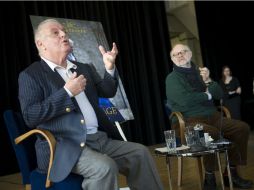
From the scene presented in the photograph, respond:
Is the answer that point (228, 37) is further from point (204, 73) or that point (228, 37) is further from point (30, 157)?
point (30, 157)

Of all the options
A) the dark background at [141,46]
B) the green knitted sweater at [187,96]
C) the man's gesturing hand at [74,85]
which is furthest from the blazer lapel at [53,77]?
the dark background at [141,46]

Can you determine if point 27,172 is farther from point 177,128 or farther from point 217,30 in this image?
point 217,30

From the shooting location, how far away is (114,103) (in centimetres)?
413

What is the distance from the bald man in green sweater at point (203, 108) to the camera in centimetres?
273

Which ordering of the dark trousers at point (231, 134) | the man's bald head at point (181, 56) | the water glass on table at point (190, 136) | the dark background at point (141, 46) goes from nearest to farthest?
the water glass on table at point (190, 136), the dark trousers at point (231, 134), the man's bald head at point (181, 56), the dark background at point (141, 46)

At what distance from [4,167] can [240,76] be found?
510 cm

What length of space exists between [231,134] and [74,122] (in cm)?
146

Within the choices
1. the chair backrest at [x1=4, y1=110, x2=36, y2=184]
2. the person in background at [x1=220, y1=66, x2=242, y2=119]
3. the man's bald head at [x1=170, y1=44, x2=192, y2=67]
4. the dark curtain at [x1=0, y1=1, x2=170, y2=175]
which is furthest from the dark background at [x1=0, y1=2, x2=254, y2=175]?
the chair backrest at [x1=4, y1=110, x2=36, y2=184]

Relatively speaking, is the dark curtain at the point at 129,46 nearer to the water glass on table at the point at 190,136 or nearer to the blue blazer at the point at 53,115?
the water glass on table at the point at 190,136

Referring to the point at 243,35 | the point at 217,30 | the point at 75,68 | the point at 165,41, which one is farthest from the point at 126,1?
the point at 75,68

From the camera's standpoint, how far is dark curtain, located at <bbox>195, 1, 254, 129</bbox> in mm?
7477

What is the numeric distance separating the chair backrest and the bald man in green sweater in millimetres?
1286

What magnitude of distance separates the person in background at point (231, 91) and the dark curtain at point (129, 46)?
1.08m

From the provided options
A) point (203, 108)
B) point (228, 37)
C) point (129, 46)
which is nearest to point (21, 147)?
point (203, 108)
